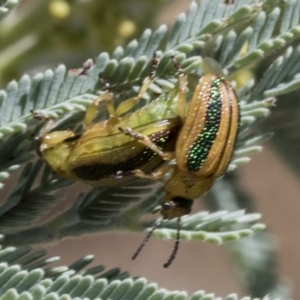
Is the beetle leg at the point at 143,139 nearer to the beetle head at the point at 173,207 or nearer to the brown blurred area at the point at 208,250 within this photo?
the beetle head at the point at 173,207

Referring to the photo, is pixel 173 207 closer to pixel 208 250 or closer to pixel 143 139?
pixel 143 139

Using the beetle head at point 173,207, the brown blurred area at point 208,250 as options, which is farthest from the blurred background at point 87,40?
the brown blurred area at point 208,250

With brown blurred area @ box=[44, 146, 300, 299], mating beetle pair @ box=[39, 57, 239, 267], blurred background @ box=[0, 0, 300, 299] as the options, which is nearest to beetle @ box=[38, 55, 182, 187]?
mating beetle pair @ box=[39, 57, 239, 267]

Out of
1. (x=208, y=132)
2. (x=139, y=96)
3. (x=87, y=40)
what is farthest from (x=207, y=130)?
(x=87, y=40)

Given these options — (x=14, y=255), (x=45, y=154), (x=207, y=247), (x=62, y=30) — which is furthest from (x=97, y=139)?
(x=207, y=247)

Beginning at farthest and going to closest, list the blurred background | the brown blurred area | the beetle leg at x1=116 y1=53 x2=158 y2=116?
the brown blurred area, the blurred background, the beetle leg at x1=116 y1=53 x2=158 y2=116

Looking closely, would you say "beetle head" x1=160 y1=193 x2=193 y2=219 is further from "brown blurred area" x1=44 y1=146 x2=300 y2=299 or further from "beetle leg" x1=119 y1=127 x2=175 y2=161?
"brown blurred area" x1=44 y1=146 x2=300 y2=299
